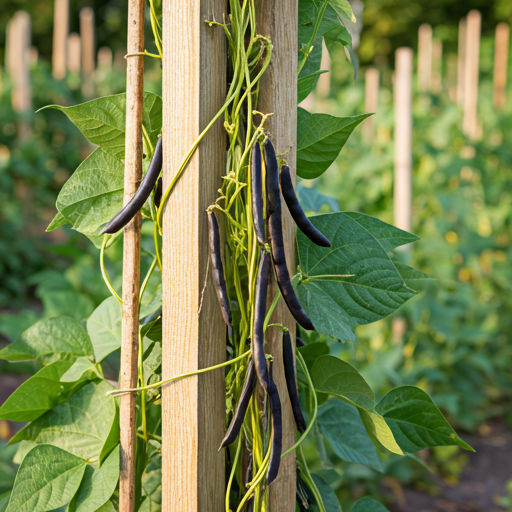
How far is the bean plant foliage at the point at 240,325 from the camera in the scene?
613 mm

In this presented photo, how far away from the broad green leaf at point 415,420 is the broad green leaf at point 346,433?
0.25 feet

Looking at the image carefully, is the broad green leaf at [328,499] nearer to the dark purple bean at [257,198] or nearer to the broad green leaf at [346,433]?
the broad green leaf at [346,433]

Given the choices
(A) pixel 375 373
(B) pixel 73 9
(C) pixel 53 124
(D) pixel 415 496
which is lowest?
(D) pixel 415 496

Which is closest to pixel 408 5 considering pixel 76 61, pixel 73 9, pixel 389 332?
pixel 73 9

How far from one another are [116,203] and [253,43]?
28cm

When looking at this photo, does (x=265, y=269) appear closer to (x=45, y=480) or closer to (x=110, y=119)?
(x=110, y=119)

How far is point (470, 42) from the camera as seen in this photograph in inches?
198

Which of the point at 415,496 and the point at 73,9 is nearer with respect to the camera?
the point at 415,496

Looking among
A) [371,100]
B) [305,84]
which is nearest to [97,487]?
[305,84]

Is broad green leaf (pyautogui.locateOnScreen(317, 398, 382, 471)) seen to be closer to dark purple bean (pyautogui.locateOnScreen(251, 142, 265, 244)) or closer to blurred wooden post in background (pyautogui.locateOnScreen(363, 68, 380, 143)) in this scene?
dark purple bean (pyautogui.locateOnScreen(251, 142, 265, 244))

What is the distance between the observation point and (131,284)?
654 mm

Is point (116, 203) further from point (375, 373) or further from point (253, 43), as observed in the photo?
Answer: point (375, 373)

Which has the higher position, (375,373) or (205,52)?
(205,52)

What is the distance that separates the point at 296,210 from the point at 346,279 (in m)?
0.12
